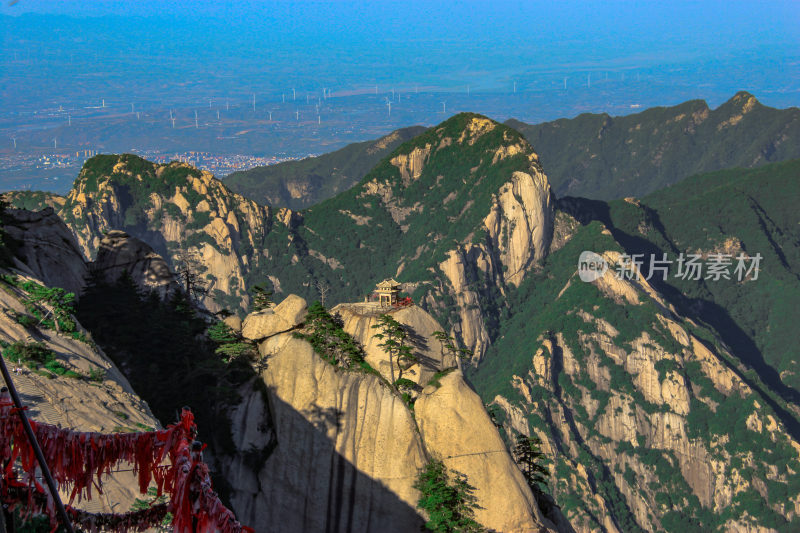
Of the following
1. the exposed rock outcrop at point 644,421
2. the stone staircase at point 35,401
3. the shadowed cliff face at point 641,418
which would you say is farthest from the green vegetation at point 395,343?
the exposed rock outcrop at point 644,421

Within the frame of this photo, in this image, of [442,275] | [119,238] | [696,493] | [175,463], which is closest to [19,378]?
[175,463]

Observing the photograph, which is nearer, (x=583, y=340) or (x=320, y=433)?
(x=320, y=433)

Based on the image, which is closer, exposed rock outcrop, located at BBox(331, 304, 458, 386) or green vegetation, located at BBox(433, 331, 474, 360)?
exposed rock outcrop, located at BBox(331, 304, 458, 386)

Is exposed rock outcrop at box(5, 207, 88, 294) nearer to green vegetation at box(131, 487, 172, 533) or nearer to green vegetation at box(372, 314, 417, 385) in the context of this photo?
green vegetation at box(372, 314, 417, 385)

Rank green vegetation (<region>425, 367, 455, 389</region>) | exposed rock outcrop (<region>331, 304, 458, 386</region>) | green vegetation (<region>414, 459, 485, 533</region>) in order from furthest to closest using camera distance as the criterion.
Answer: exposed rock outcrop (<region>331, 304, 458, 386</region>), green vegetation (<region>425, 367, 455, 389</region>), green vegetation (<region>414, 459, 485, 533</region>)

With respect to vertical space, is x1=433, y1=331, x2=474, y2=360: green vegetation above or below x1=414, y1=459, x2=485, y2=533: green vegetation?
above

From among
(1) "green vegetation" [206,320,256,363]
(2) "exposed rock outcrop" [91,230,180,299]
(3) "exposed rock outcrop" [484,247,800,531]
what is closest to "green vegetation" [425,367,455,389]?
(1) "green vegetation" [206,320,256,363]

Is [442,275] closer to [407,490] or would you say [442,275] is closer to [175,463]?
[407,490]

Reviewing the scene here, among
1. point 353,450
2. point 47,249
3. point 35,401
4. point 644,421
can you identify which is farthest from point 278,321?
point 644,421
